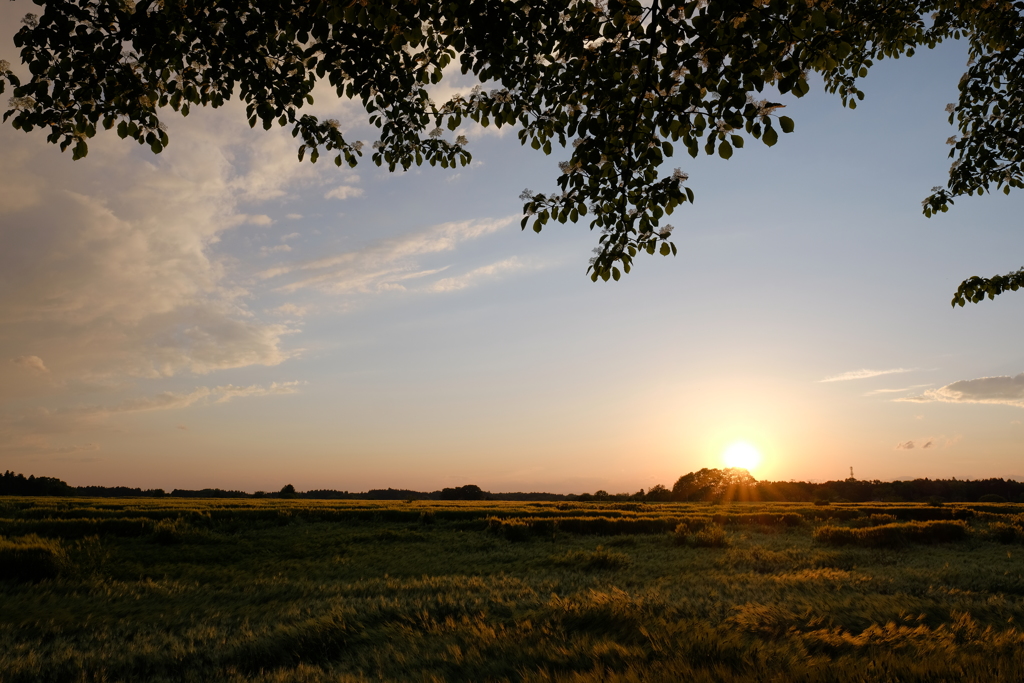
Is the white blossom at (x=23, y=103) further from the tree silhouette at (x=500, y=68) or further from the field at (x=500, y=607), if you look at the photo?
the field at (x=500, y=607)

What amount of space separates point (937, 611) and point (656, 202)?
21.2 feet

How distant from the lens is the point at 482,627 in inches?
257

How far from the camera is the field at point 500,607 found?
17.3ft

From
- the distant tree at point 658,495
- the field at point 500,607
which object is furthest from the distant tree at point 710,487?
the field at point 500,607

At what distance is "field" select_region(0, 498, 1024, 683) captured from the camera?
5.27 meters

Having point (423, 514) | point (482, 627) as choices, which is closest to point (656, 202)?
point (482, 627)

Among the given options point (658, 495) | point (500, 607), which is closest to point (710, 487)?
point (658, 495)

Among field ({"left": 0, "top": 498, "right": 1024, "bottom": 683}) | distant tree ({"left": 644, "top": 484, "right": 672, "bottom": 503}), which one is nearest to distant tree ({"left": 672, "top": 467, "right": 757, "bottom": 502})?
distant tree ({"left": 644, "top": 484, "right": 672, "bottom": 503})

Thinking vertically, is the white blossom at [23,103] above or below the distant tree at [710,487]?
above

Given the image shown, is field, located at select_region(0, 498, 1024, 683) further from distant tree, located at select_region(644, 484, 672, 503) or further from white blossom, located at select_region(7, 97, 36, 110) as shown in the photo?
distant tree, located at select_region(644, 484, 672, 503)

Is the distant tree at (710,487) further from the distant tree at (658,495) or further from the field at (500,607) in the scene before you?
the field at (500,607)

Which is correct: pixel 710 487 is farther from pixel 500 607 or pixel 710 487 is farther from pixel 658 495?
pixel 500 607

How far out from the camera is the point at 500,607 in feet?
Result: 25.8

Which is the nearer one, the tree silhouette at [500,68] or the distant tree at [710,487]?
the tree silhouette at [500,68]
